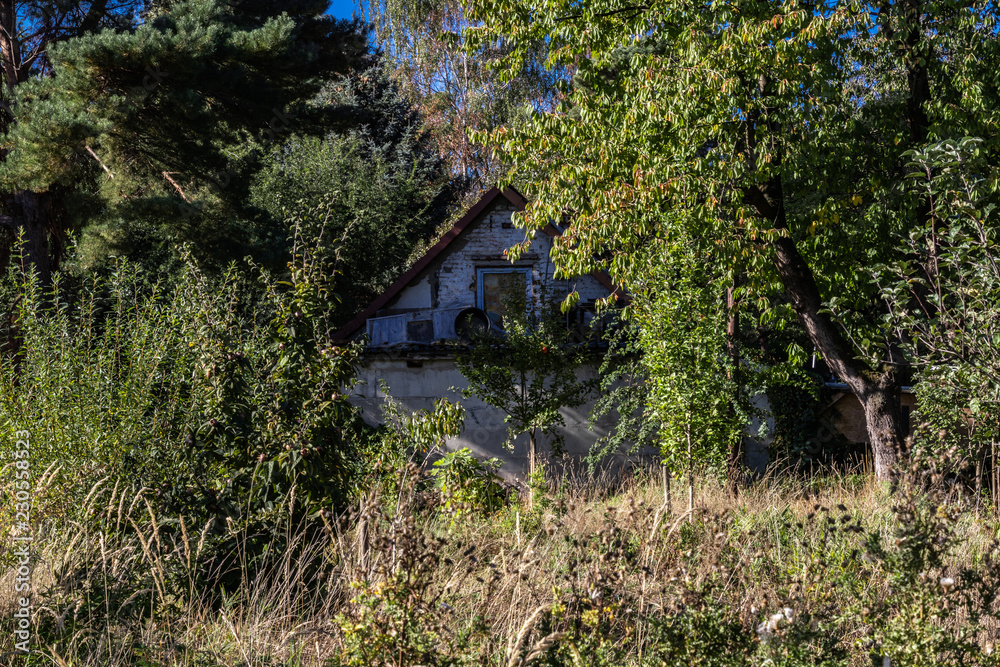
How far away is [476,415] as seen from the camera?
13562 millimetres

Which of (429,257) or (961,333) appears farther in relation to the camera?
(429,257)

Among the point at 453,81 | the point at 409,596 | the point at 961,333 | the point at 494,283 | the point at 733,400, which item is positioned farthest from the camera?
the point at 453,81

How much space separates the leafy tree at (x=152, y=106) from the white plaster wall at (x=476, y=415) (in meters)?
3.82

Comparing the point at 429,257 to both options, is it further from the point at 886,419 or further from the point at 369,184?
the point at 886,419

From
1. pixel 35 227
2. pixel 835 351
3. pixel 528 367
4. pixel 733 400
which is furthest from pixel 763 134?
pixel 35 227

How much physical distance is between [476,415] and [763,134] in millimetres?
7556

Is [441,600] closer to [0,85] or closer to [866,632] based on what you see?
[866,632]

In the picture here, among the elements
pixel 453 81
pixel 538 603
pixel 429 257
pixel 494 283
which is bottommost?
pixel 538 603

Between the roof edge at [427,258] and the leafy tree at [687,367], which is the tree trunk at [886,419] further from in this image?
the roof edge at [427,258]

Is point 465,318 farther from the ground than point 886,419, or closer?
farther from the ground

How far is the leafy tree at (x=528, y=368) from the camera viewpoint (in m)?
11.3

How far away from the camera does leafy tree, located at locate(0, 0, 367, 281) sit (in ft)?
33.2

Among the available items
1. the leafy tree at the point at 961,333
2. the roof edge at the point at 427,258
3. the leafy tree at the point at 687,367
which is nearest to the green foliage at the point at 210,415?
the leafy tree at the point at 687,367

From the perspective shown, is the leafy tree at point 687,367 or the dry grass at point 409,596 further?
the leafy tree at point 687,367
